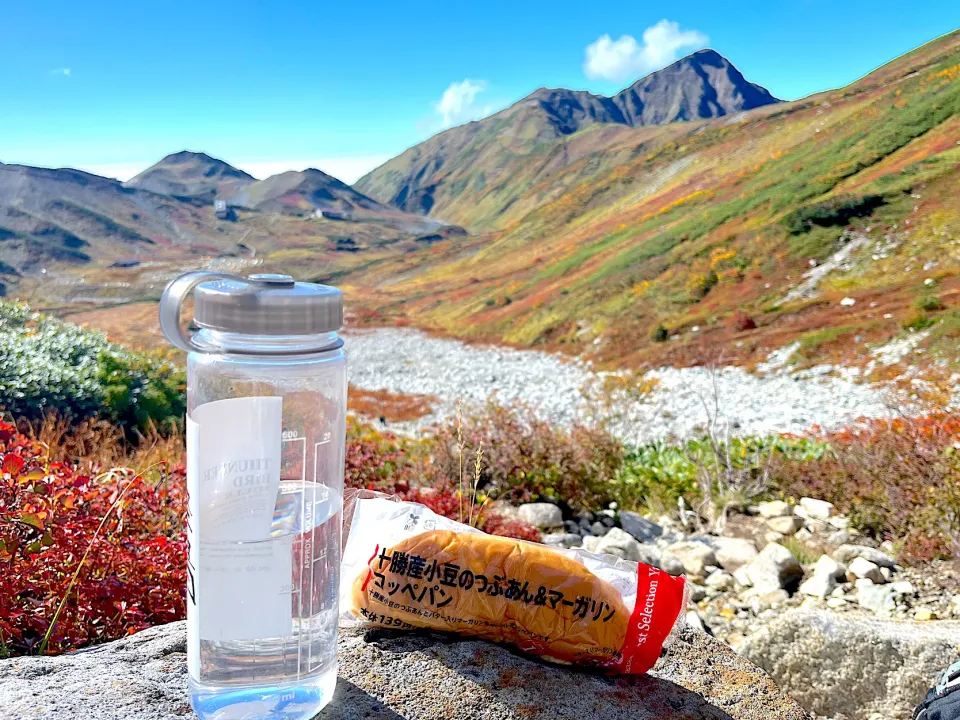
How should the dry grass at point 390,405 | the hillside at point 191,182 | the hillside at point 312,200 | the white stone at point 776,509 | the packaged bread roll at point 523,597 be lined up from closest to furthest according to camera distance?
the packaged bread roll at point 523,597 < the white stone at point 776,509 < the dry grass at point 390,405 < the hillside at point 312,200 < the hillside at point 191,182

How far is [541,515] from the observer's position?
5828 mm

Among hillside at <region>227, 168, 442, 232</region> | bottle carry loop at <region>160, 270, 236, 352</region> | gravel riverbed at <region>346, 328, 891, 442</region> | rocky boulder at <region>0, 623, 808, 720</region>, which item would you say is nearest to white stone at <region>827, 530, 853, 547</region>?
gravel riverbed at <region>346, 328, 891, 442</region>

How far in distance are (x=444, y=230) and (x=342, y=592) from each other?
14529 cm

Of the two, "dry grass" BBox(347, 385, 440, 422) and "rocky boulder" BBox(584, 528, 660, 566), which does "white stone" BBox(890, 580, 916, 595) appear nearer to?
"rocky boulder" BBox(584, 528, 660, 566)

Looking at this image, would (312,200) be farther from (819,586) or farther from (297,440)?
(297,440)

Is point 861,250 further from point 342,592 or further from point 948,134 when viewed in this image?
point 342,592

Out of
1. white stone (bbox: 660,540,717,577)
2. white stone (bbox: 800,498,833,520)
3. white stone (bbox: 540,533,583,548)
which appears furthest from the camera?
white stone (bbox: 800,498,833,520)

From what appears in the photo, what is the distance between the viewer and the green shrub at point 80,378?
704 centimetres

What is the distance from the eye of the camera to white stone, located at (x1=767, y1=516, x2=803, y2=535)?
5719 millimetres

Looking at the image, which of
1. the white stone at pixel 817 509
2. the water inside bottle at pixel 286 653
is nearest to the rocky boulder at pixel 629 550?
the white stone at pixel 817 509

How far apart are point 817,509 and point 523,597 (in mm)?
5180

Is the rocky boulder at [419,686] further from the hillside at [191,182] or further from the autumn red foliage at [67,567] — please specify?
the hillside at [191,182]

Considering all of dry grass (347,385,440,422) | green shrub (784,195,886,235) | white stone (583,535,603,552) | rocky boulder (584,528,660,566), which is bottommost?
dry grass (347,385,440,422)

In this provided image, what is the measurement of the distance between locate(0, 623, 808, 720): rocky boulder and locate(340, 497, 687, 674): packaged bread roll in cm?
6
